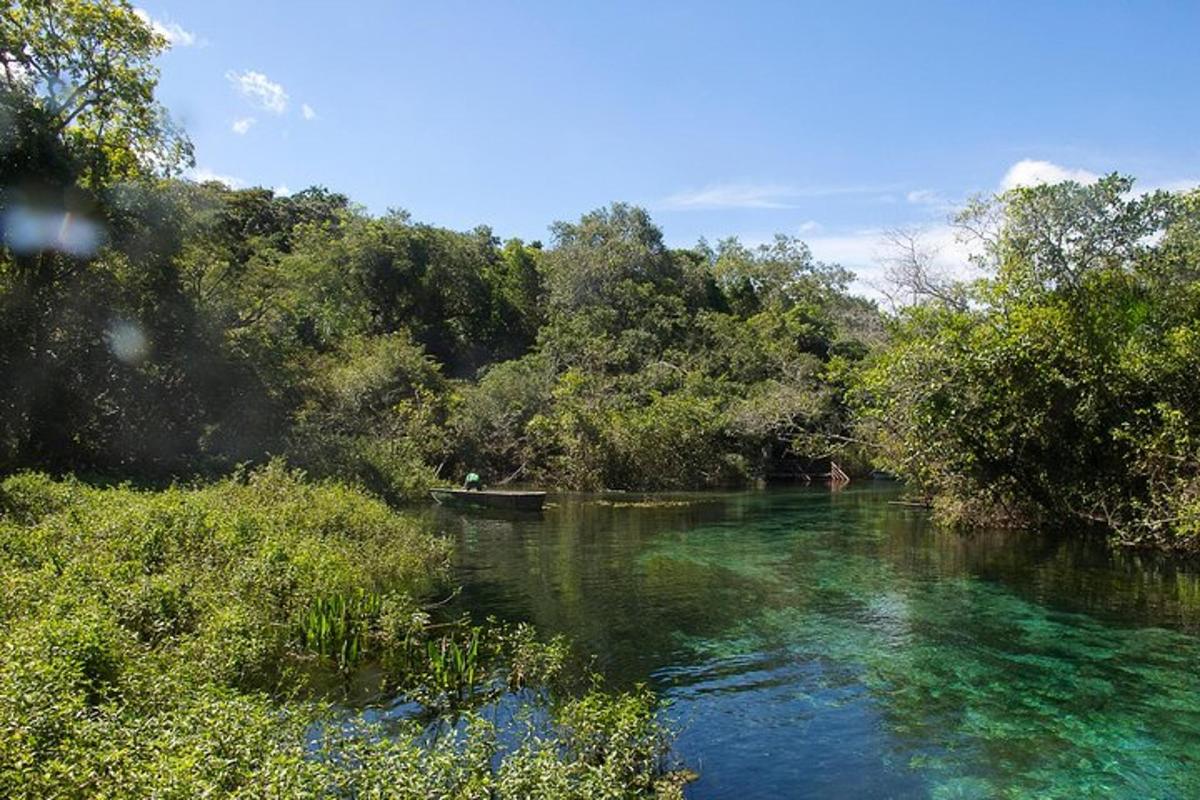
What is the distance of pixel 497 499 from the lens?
30422 millimetres

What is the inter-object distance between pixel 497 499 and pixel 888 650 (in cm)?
1962

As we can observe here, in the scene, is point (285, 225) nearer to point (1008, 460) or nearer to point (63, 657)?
point (1008, 460)

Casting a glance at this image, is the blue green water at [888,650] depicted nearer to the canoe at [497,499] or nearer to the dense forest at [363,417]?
→ the dense forest at [363,417]

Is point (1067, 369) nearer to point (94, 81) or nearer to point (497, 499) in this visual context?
point (497, 499)

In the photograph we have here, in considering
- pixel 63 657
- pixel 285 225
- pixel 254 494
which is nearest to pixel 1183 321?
pixel 254 494

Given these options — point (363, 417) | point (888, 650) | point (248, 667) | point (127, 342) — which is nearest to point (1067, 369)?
point (888, 650)

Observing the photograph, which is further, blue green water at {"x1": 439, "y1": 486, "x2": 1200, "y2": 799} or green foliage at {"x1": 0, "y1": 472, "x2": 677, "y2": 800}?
blue green water at {"x1": 439, "y1": 486, "x2": 1200, "y2": 799}

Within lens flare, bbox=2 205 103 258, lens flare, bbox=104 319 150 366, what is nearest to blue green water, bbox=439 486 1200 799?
lens flare, bbox=104 319 150 366

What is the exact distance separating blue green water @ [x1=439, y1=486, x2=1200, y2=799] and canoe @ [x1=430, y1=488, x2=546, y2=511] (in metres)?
5.54

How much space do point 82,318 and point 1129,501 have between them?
103 feet

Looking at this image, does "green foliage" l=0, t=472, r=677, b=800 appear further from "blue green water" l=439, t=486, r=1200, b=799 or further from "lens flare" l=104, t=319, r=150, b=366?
"lens flare" l=104, t=319, r=150, b=366

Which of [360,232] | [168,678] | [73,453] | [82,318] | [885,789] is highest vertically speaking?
[360,232]

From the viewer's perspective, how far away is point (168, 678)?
7.52 m

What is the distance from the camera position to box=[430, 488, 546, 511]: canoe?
30000 mm
